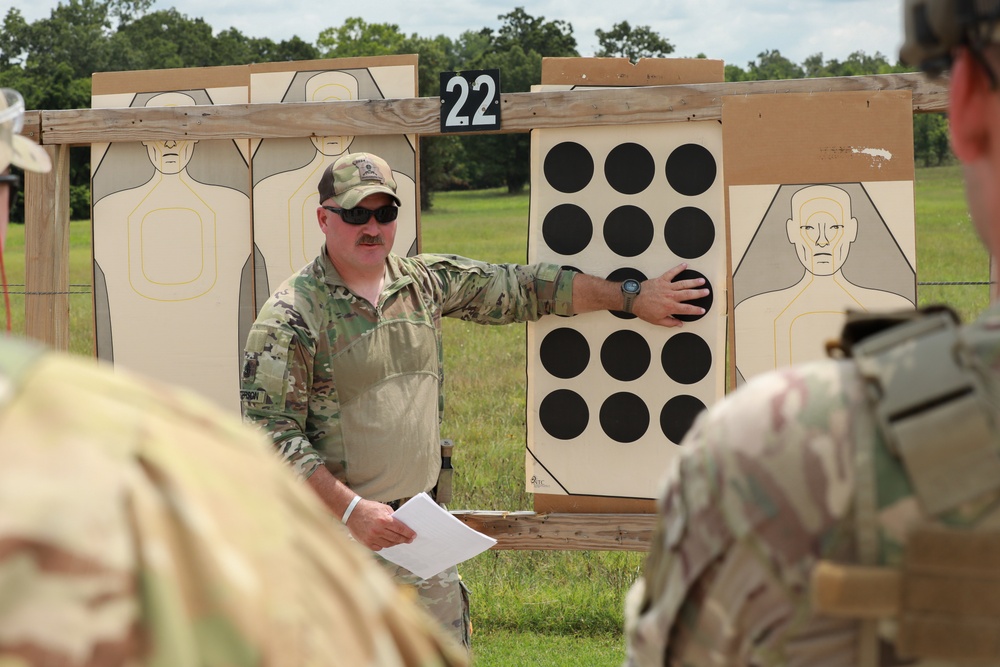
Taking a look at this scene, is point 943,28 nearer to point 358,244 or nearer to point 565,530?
point 358,244

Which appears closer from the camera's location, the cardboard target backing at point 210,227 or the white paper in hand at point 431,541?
the white paper in hand at point 431,541

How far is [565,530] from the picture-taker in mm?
4160

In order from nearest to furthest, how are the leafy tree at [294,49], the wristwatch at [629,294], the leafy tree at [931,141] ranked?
the wristwatch at [629,294], the leafy tree at [931,141], the leafy tree at [294,49]

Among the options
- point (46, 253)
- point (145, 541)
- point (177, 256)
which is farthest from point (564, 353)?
point (145, 541)

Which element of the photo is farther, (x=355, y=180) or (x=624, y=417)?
(x=624, y=417)

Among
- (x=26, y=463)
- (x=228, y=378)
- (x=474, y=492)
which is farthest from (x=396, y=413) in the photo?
(x=474, y=492)

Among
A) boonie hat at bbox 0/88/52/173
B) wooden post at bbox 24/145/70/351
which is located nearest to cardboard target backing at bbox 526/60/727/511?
wooden post at bbox 24/145/70/351

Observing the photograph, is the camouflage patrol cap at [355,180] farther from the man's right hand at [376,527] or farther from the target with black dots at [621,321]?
the man's right hand at [376,527]

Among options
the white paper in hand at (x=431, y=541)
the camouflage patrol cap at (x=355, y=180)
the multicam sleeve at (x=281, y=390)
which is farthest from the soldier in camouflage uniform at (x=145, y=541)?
the camouflage patrol cap at (x=355, y=180)

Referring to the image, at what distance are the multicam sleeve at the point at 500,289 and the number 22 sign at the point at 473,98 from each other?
0.55 metres

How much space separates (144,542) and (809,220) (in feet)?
11.4

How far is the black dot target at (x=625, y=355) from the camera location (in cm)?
411

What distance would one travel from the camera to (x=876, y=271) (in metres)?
3.92

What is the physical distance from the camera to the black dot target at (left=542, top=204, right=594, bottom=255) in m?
4.12
